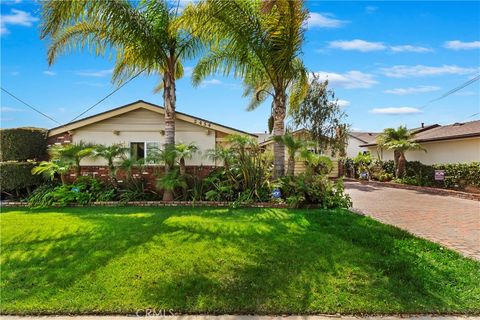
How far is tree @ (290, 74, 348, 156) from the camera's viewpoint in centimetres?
2345

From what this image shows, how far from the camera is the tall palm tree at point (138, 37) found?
33.2 feet

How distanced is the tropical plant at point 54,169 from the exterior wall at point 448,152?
1895 centimetres

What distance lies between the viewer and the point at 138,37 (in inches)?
417

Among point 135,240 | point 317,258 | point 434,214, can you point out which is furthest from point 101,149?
point 434,214

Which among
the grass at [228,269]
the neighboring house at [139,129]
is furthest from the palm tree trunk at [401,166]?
the grass at [228,269]

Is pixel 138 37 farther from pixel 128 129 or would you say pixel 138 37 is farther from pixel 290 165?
pixel 290 165

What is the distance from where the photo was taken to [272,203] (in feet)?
32.8

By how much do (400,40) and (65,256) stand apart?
15.6 metres

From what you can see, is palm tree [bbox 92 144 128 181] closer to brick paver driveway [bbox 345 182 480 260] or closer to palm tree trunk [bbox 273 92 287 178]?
palm tree trunk [bbox 273 92 287 178]

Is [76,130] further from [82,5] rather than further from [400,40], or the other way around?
[400,40]

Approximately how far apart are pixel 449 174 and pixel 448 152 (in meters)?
2.76

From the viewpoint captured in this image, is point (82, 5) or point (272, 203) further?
point (272, 203)

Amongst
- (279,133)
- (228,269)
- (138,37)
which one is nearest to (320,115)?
(279,133)

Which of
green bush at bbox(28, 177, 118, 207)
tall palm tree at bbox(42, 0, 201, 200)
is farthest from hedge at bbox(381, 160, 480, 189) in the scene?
green bush at bbox(28, 177, 118, 207)
